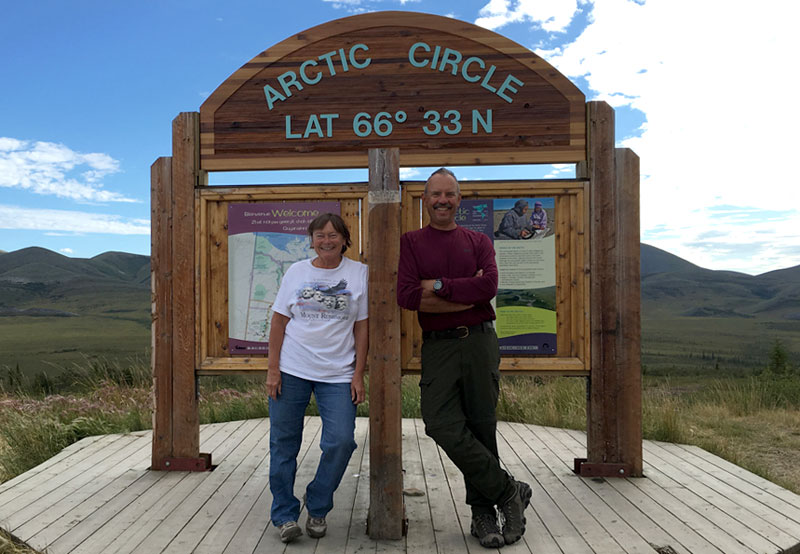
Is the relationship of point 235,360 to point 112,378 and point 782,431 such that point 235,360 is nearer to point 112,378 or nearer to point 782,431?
point 112,378

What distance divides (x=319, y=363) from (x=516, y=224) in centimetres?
A: 230

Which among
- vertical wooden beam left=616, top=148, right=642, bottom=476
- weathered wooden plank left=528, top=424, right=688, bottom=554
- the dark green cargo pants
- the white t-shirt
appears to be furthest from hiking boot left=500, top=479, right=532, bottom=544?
vertical wooden beam left=616, top=148, right=642, bottom=476

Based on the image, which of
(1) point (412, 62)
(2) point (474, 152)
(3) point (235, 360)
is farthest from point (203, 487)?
(1) point (412, 62)

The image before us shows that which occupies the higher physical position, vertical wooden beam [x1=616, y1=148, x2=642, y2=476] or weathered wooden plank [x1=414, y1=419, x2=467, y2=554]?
vertical wooden beam [x1=616, y1=148, x2=642, y2=476]

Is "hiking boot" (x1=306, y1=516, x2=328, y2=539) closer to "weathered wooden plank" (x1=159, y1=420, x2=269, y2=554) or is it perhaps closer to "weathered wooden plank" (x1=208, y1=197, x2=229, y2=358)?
"weathered wooden plank" (x1=159, y1=420, x2=269, y2=554)

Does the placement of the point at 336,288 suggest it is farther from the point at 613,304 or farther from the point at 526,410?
the point at 526,410

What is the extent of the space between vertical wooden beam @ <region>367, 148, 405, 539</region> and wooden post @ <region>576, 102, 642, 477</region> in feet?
6.58

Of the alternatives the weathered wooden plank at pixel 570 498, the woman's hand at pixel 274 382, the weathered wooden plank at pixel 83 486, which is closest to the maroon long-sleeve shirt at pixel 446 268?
the woman's hand at pixel 274 382

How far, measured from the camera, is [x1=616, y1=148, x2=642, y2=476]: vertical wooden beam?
206 inches

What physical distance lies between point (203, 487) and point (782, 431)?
7434mm

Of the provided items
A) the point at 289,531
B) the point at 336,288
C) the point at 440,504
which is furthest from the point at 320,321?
the point at 440,504

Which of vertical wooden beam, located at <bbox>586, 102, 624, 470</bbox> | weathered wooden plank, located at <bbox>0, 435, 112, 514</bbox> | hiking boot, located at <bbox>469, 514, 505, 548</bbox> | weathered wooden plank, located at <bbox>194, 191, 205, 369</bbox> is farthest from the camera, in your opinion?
weathered wooden plank, located at <bbox>194, 191, 205, 369</bbox>

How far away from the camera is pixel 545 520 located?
4.25m

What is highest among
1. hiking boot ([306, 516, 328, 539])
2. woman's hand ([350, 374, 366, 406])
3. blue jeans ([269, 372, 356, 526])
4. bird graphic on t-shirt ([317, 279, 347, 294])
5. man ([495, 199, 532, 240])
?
man ([495, 199, 532, 240])
